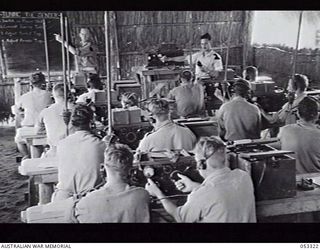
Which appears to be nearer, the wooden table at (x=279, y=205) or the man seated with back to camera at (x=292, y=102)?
the wooden table at (x=279, y=205)

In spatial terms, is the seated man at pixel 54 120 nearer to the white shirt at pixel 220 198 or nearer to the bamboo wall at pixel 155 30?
the bamboo wall at pixel 155 30

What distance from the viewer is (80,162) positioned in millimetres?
2332

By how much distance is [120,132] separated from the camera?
239 cm

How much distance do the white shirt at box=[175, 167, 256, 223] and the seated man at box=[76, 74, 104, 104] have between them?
0.76 meters

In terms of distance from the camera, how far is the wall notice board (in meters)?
2.41

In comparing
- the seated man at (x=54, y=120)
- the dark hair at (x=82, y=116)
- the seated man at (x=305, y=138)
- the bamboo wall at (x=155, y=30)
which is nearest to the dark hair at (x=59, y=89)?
the seated man at (x=54, y=120)

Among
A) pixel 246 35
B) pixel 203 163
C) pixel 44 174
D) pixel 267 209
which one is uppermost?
pixel 246 35

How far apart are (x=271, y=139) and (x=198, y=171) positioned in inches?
18.7

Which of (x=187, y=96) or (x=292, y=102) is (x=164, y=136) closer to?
(x=187, y=96)

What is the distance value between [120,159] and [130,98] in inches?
19.2

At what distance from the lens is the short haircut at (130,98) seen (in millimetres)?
2502

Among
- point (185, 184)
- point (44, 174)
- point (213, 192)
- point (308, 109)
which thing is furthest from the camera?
point (308, 109)

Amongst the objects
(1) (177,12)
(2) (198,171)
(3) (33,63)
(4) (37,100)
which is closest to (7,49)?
(3) (33,63)

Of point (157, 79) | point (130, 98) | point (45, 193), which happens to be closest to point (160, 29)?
point (157, 79)
